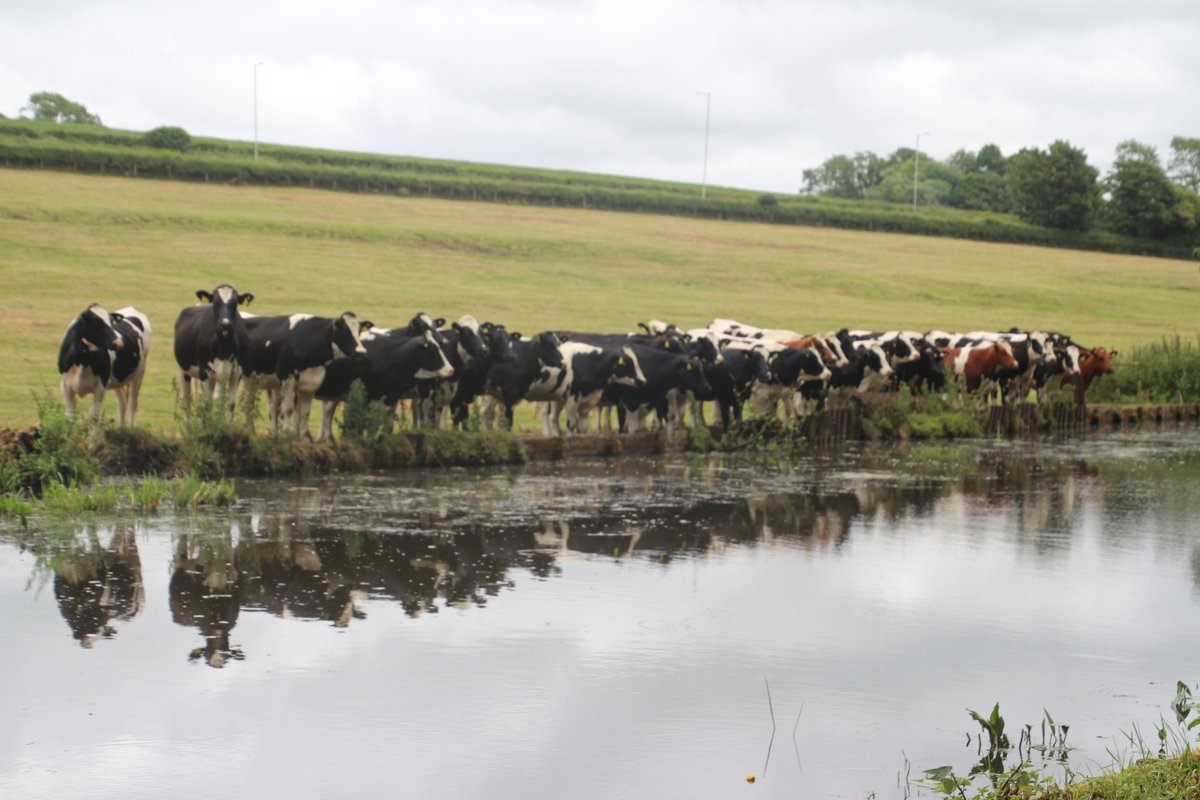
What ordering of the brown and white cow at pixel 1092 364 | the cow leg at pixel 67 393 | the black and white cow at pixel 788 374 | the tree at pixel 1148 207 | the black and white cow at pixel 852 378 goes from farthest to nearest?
the tree at pixel 1148 207 < the brown and white cow at pixel 1092 364 < the black and white cow at pixel 852 378 < the black and white cow at pixel 788 374 < the cow leg at pixel 67 393

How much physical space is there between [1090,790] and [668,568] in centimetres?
630

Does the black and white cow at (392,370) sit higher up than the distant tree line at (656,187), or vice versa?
the distant tree line at (656,187)

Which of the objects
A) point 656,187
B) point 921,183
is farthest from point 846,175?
point 656,187

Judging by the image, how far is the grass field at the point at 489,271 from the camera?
40.5 meters

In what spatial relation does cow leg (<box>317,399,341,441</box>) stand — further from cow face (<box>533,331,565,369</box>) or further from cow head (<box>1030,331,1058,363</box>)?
cow head (<box>1030,331,1058,363</box>)

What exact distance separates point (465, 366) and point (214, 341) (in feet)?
11.3

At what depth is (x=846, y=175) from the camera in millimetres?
167250

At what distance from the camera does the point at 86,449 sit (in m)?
15.9

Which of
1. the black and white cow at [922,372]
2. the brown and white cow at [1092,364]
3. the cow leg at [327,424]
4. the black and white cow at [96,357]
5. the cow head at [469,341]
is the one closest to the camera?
the black and white cow at [96,357]

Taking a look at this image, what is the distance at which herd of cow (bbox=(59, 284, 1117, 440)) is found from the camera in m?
19.1

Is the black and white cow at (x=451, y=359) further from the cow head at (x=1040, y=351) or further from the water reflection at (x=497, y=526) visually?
the cow head at (x=1040, y=351)

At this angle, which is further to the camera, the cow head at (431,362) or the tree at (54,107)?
the tree at (54,107)

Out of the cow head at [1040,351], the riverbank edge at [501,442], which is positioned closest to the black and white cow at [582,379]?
the riverbank edge at [501,442]

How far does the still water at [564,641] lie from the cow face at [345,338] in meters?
2.77
